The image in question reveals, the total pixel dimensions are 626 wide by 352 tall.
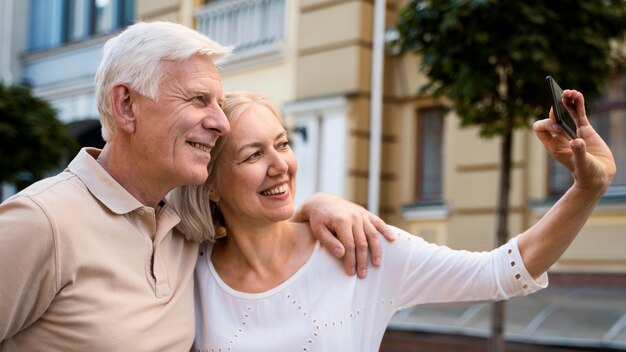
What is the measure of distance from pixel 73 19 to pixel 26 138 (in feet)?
17.5

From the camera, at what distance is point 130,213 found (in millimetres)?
2467

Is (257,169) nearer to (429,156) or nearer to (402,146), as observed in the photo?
(429,156)

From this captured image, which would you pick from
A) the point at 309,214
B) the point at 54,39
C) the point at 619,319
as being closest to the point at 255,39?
the point at 54,39

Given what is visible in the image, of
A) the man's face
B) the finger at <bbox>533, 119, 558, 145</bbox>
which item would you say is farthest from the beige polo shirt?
the finger at <bbox>533, 119, 558, 145</bbox>

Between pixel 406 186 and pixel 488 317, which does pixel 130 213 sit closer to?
pixel 488 317

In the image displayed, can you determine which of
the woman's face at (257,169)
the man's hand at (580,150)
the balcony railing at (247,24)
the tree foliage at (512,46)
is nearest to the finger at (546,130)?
the man's hand at (580,150)

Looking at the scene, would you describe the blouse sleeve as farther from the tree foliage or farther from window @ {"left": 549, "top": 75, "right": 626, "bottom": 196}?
window @ {"left": 549, "top": 75, "right": 626, "bottom": 196}

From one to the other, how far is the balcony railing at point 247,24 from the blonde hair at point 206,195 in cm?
816

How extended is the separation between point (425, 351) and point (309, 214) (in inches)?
200

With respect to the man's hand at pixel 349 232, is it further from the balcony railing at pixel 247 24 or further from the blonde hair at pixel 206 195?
the balcony railing at pixel 247 24

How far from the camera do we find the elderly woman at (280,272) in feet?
8.71

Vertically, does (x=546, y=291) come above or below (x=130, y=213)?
below

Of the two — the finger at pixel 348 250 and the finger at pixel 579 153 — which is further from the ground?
the finger at pixel 579 153

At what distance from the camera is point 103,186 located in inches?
95.7
